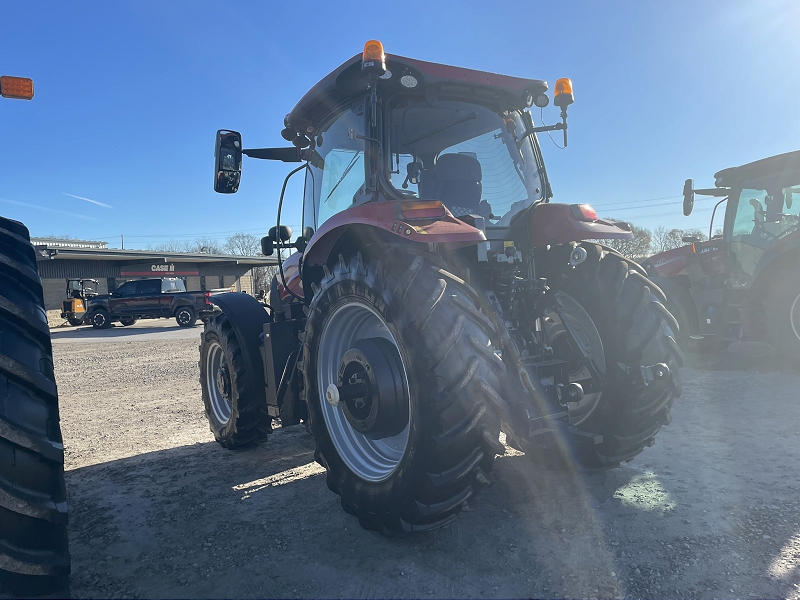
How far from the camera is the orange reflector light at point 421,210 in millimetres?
2459

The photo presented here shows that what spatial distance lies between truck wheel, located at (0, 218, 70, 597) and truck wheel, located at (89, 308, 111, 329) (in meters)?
22.6

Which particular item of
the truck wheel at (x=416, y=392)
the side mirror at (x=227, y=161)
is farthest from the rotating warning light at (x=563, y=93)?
the side mirror at (x=227, y=161)

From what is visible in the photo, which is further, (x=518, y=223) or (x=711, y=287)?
(x=711, y=287)

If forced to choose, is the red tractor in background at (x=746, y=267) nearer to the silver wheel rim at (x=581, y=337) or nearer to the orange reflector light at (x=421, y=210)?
the silver wheel rim at (x=581, y=337)

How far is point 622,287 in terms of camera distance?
2986mm

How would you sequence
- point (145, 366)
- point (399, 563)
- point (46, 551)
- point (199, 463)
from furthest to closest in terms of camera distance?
point (145, 366)
point (199, 463)
point (399, 563)
point (46, 551)

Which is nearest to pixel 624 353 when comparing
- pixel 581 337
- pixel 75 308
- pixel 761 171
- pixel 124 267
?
pixel 581 337

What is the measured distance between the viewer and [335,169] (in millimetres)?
3535

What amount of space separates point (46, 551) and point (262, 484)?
5.54 ft

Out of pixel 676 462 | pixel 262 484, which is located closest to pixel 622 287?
pixel 676 462

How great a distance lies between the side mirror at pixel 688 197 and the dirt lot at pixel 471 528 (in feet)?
13.3

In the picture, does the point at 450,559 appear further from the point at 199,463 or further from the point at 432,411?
the point at 199,463

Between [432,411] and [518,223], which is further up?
[518,223]

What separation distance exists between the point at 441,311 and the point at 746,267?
7003mm
